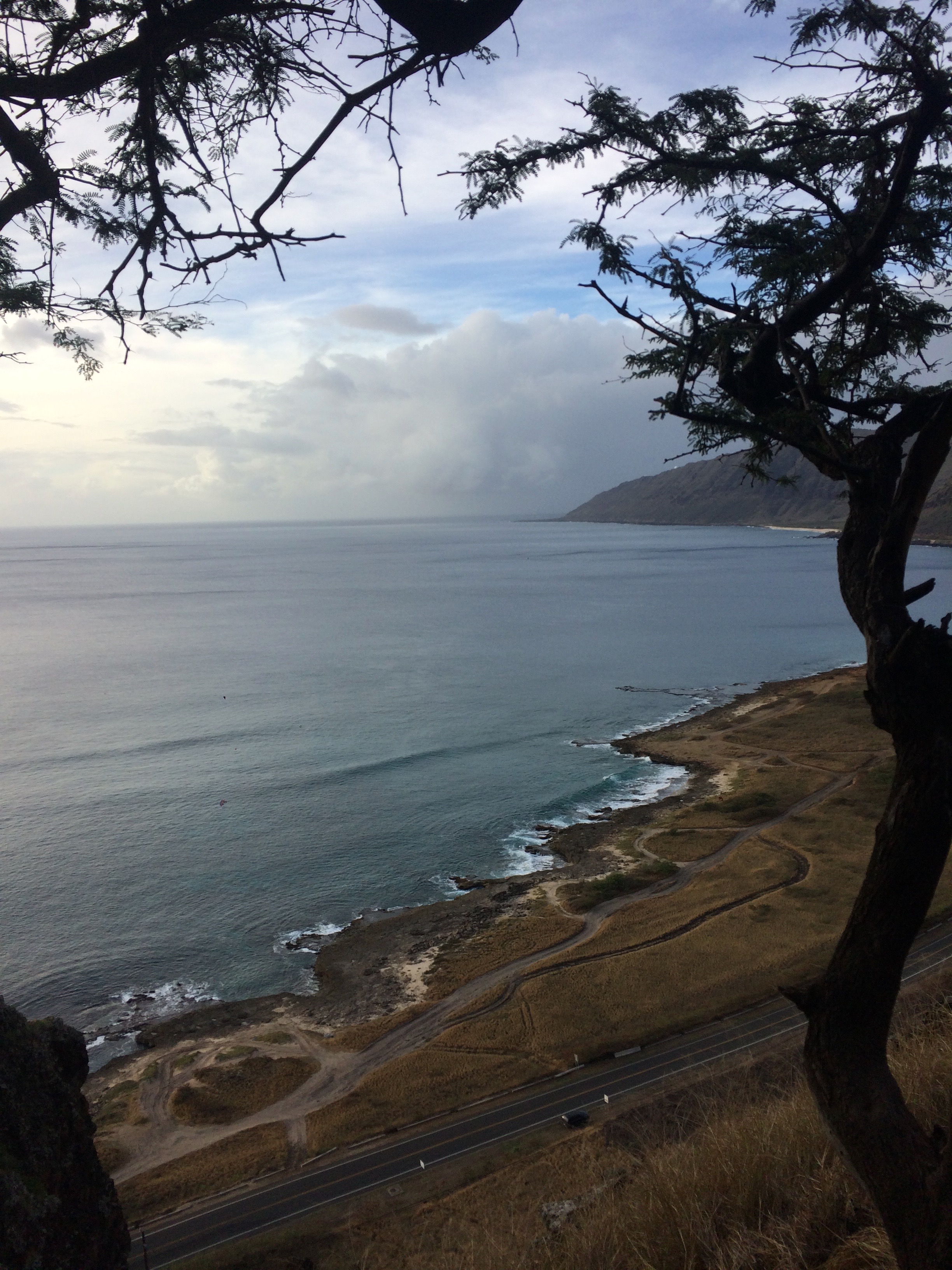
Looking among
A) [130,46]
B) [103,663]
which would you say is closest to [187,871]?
[130,46]

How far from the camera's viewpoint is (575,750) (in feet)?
172

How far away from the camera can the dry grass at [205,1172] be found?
64.0ft

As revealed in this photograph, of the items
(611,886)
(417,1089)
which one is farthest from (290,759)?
(417,1089)

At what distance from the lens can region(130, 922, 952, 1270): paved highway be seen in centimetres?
1855

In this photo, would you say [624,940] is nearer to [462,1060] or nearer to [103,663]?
[462,1060]

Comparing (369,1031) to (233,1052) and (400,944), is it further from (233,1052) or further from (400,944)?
(400,944)

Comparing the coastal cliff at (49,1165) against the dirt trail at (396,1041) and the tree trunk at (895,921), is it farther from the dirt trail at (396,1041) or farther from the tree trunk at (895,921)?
the dirt trail at (396,1041)

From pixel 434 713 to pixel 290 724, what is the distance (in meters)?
9.89

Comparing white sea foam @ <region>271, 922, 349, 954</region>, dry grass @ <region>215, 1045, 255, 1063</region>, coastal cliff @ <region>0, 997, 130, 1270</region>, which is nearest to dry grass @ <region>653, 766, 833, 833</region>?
white sea foam @ <region>271, 922, 349, 954</region>

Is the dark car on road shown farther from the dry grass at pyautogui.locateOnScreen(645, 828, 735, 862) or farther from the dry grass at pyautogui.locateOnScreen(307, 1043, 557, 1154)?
the dry grass at pyautogui.locateOnScreen(645, 828, 735, 862)

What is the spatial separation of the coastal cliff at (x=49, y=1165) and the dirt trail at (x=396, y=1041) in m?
13.5

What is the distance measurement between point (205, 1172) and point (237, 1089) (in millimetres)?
3386

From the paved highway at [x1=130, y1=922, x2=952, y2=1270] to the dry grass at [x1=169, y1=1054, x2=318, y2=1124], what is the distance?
10.7 ft

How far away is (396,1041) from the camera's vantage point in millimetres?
25750
